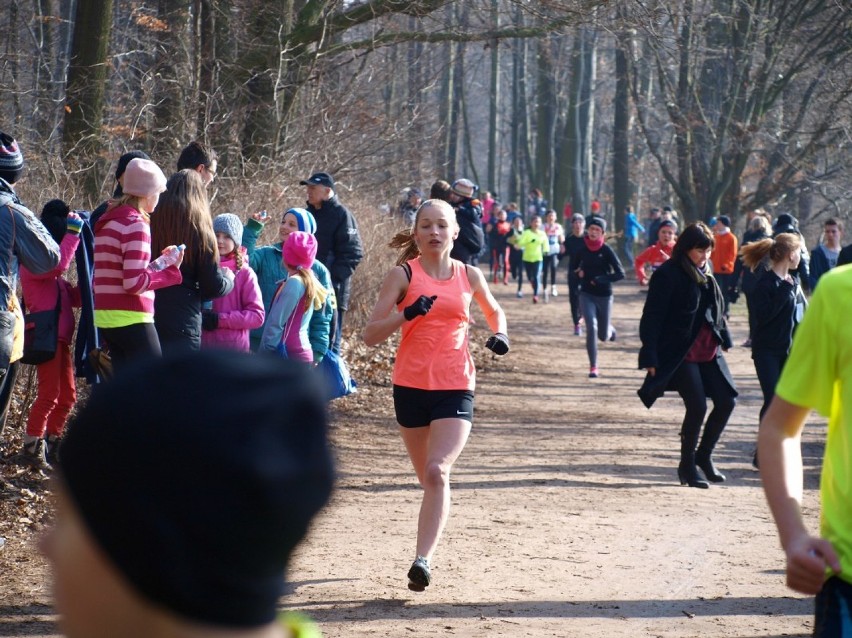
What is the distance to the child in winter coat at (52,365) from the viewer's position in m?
8.26

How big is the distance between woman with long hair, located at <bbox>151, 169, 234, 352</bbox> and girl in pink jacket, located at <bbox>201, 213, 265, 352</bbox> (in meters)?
0.36

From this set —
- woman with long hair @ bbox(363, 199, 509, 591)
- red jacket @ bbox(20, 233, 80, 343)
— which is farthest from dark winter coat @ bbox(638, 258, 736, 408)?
red jacket @ bbox(20, 233, 80, 343)

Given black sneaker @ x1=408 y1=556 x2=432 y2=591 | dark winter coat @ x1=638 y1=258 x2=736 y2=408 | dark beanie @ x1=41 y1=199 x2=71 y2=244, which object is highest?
dark beanie @ x1=41 y1=199 x2=71 y2=244

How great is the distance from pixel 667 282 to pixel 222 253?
3700mm

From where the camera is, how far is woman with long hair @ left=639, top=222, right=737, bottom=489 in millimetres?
9727

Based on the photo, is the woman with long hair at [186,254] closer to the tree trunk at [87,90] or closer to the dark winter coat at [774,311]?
the dark winter coat at [774,311]

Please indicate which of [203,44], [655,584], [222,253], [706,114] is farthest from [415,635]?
[706,114]

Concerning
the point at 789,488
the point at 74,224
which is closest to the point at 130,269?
the point at 74,224

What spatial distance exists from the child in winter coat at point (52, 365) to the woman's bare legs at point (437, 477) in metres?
3.03

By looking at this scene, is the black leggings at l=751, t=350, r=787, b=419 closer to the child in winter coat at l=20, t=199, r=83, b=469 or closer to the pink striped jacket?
the pink striped jacket

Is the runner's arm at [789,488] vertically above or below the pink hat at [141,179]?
below

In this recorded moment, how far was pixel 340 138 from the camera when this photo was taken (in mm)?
18047

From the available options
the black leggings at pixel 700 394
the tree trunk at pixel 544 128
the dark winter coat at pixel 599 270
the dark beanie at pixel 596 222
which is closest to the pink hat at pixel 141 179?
the black leggings at pixel 700 394

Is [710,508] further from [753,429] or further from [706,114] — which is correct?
[706,114]
